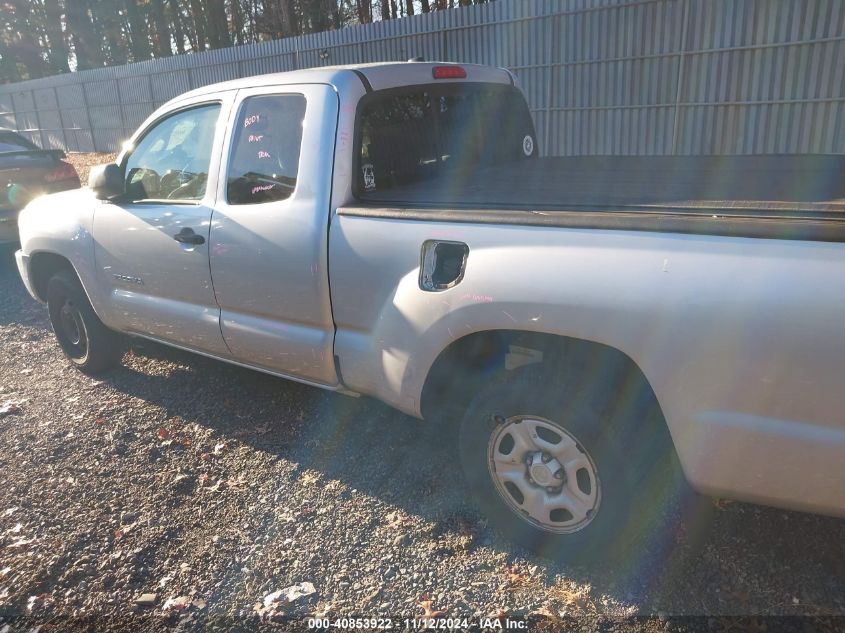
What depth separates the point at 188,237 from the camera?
375cm

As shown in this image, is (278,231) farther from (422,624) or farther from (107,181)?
(422,624)

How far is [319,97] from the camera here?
3.28 m

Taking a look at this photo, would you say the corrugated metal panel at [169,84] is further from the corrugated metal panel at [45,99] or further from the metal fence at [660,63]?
the corrugated metal panel at [45,99]

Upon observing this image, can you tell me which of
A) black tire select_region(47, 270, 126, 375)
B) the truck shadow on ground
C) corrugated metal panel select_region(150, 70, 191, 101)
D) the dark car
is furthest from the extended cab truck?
corrugated metal panel select_region(150, 70, 191, 101)

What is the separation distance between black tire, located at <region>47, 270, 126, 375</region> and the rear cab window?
8.69 ft

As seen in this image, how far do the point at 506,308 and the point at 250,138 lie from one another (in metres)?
1.85

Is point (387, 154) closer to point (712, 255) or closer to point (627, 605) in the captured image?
point (712, 255)

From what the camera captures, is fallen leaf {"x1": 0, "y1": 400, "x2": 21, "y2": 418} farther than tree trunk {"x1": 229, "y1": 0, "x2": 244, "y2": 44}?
No

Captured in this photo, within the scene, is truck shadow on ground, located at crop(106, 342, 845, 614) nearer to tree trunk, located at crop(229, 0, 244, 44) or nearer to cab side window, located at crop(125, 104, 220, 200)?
cab side window, located at crop(125, 104, 220, 200)

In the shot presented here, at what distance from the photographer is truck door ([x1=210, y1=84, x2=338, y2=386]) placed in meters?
3.22

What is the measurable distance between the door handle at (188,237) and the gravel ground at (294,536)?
3.83 ft

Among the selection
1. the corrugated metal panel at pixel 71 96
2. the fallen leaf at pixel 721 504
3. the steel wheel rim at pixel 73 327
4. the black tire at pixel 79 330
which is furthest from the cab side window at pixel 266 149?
the corrugated metal panel at pixel 71 96

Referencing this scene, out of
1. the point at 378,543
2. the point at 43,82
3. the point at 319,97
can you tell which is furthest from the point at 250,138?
the point at 43,82

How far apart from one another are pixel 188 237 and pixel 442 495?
6.29 ft
